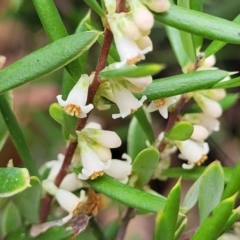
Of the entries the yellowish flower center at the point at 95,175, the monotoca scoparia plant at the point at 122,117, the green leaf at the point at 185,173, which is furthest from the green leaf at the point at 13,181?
the green leaf at the point at 185,173

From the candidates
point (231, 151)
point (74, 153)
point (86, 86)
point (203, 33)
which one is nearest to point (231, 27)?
point (203, 33)

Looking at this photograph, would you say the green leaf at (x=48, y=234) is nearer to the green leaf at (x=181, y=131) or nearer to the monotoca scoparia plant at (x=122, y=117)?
the monotoca scoparia plant at (x=122, y=117)

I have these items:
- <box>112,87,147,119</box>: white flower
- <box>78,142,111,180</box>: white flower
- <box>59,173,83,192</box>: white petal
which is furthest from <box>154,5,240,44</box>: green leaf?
<box>59,173,83,192</box>: white petal

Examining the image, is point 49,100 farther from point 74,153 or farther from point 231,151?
point 74,153

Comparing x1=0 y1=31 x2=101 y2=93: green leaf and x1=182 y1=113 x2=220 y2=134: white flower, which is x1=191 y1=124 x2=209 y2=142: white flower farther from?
x1=0 y1=31 x2=101 y2=93: green leaf

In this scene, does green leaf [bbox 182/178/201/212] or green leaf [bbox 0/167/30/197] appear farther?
green leaf [bbox 182/178/201/212]

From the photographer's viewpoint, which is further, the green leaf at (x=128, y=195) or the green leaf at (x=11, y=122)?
the green leaf at (x=11, y=122)
